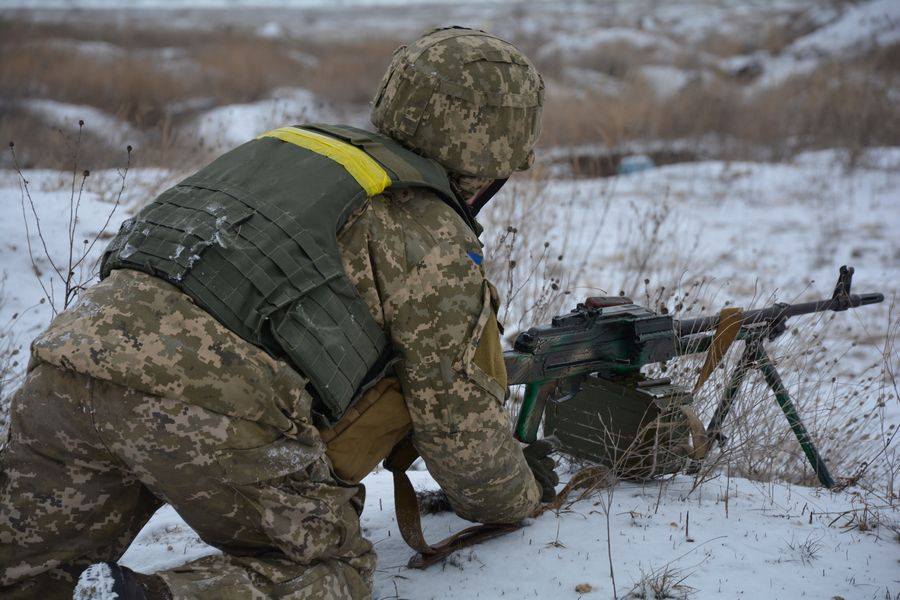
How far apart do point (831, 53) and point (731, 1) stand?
104 ft

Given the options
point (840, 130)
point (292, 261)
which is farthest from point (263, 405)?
point (840, 130)

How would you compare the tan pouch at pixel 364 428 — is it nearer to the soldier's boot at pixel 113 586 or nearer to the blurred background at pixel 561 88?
the soldier's boot at pixel 113 586

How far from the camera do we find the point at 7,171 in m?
6.38

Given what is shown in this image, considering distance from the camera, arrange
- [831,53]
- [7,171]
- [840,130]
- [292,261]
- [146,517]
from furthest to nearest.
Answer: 1. [831,53]
2. [840,130]
3. [7,171]
4. [146,517]
5. [292,261]

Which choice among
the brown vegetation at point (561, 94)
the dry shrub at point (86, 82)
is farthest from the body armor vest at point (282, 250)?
the dry shrub at point (86, 82)

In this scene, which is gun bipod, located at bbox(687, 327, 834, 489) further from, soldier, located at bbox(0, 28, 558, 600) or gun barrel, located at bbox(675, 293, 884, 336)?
soldier, located at bbox(0, 28, 558, 600)

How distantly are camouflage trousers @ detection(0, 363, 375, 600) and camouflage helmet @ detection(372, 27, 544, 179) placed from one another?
0.98 metres

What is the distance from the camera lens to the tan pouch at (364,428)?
7.58ft

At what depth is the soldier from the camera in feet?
6.25

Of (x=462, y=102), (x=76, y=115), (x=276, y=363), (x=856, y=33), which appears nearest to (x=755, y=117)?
(x=856, y=33)

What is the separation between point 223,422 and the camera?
192cm

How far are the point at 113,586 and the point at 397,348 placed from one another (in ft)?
3.04

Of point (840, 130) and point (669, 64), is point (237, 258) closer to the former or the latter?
point (840, 130)

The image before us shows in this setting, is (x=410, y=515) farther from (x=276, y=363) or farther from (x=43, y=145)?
(x=43, y=145)
